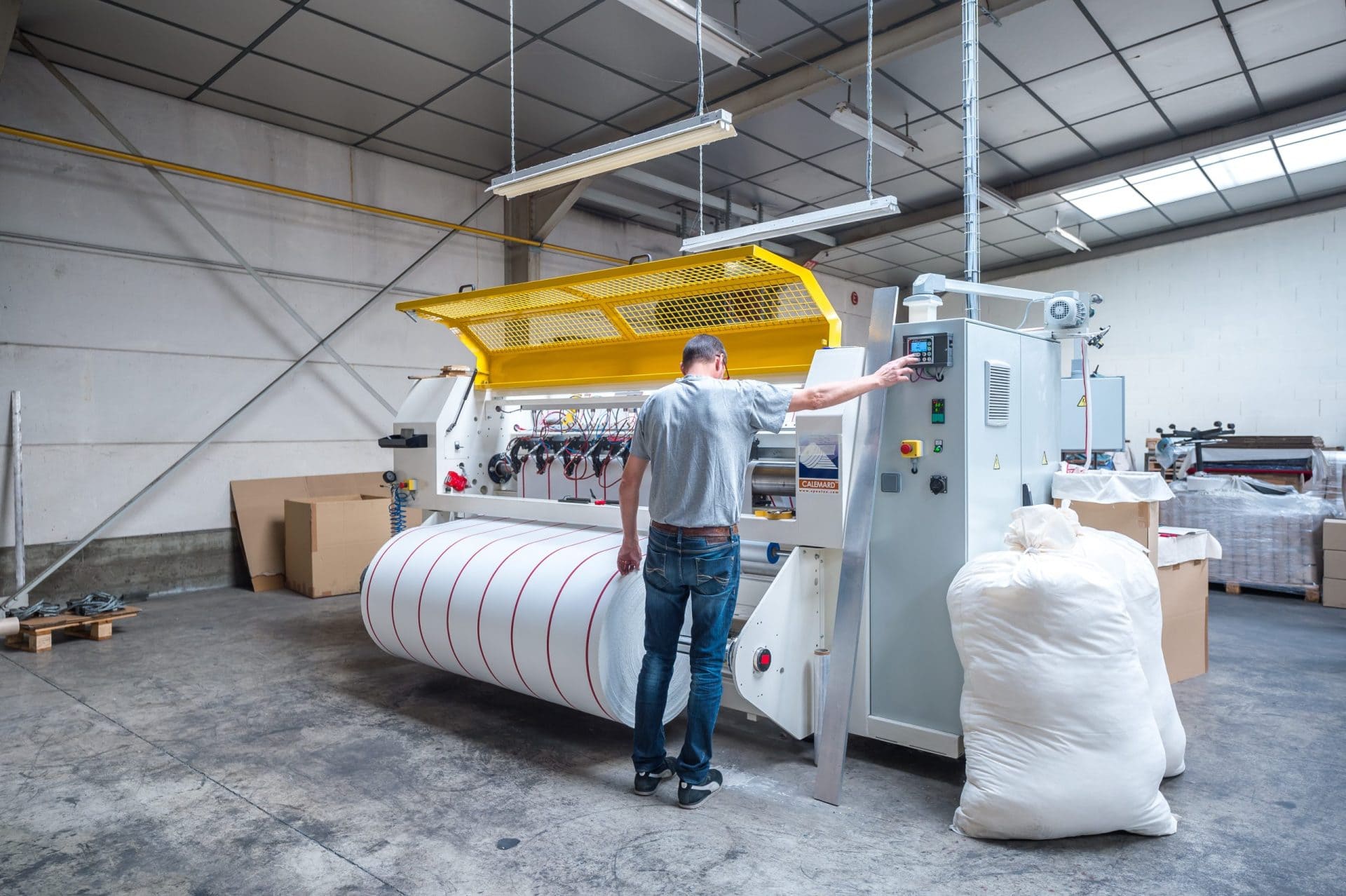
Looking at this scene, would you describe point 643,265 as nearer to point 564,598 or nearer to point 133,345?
point 564,598

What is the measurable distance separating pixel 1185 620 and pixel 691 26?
3846 millimetres

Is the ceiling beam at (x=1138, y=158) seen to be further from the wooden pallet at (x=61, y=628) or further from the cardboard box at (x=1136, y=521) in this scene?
the wooden pallet at (x=61, y=628)

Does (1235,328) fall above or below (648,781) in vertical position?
above

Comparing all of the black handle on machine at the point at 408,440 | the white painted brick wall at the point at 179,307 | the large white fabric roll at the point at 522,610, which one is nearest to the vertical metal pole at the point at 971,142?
the large white fabric roll at the point at 522,610

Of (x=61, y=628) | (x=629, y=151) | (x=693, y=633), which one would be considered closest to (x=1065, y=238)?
(x=629, y=151)

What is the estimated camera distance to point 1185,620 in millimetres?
3736

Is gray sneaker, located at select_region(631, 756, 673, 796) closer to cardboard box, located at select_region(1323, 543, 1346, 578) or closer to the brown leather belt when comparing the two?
the brown leather belt

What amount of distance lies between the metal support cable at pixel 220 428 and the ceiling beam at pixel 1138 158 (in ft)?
14.9

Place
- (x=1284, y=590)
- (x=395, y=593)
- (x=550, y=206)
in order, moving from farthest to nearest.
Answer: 1. (x=550, y=206)
2. (x=1284, y=590)
3. (x=395, y=593)

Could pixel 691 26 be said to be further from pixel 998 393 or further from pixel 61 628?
pixel 61 628

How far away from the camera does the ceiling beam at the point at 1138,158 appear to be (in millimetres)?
6168

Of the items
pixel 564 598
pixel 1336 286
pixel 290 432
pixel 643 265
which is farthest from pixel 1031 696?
pixel 1336 286

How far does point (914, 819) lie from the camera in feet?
7.77

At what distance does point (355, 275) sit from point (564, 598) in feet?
15.7
